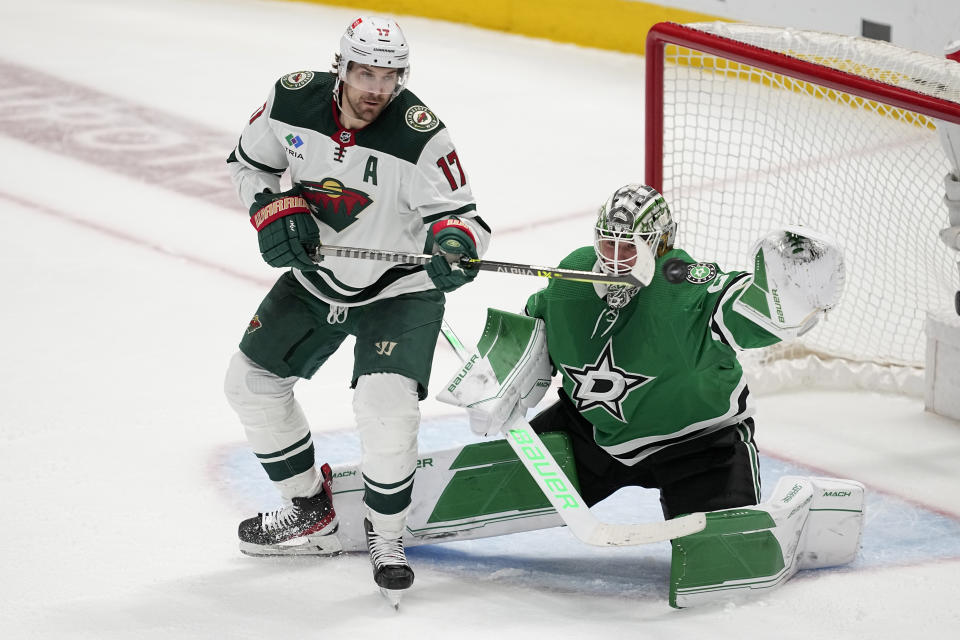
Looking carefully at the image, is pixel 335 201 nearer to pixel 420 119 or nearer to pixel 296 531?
pixel 420 119

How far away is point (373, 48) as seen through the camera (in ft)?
8.58

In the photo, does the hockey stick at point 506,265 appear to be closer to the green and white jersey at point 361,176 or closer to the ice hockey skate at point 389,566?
the green and white jersey at point 361,176

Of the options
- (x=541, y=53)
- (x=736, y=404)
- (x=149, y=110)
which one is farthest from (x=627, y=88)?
(x=736, y=404)

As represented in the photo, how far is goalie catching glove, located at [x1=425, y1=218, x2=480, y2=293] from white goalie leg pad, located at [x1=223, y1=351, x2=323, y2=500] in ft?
1.41

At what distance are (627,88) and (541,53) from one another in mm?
765

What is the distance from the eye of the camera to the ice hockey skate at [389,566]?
270cm

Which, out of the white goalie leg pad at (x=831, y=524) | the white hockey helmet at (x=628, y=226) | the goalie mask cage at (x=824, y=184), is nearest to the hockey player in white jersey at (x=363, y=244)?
the white hockey helmet at (x=628, y=226)

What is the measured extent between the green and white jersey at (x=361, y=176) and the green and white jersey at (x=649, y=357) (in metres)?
0.26

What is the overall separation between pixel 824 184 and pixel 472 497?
6.17ft

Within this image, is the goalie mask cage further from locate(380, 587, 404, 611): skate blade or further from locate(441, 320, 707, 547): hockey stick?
locate(380, 587, 404, 611): skate blade

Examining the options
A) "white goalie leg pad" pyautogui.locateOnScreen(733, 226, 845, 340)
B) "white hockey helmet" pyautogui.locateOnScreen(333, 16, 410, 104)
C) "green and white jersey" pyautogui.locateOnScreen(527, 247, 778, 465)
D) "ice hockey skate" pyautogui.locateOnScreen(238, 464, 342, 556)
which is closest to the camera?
"white goalie leg pad" pyautogui.locateOnScreen(733, 226, 845, 340)

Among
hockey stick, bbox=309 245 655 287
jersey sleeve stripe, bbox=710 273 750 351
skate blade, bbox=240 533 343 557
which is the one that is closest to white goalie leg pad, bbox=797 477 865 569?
jersey sleeve stripe, bbox=710 273 750 351

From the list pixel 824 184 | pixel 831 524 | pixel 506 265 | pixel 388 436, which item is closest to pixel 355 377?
pixel 388 436

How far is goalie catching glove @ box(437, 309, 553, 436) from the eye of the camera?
2826mm
